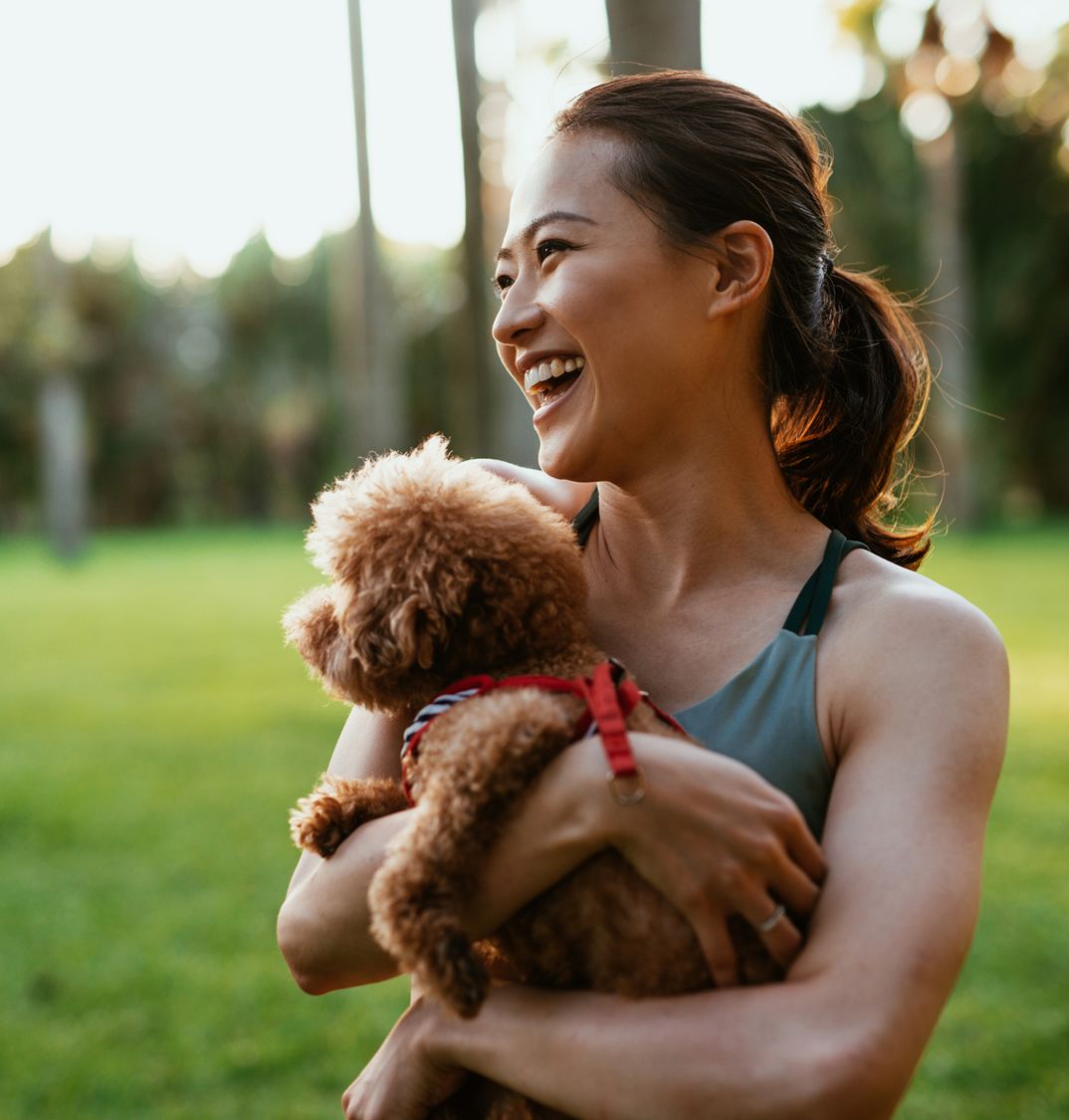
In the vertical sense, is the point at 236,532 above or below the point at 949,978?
below

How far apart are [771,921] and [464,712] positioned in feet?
1.69

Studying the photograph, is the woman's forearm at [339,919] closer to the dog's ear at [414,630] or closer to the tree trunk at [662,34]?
the dog's ear at [414,630]

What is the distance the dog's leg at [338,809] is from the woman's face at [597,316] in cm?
64

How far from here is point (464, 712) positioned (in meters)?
1.78

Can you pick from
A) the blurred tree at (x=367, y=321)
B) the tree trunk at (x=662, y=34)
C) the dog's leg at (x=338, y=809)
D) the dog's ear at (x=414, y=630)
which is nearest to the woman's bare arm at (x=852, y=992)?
the dog's leg at (x=338, y=809)

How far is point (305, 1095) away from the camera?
464 centimetres

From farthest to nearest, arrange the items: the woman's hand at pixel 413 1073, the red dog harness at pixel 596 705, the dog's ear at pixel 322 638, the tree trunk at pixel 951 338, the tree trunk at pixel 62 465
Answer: the tree trunk at pixel 62 465, the tree trunk at pixel 951 338, the dog's ear at pixel 322 638, the woman's hand at pixel 413 1073, the red dog harness at pixel 596 705

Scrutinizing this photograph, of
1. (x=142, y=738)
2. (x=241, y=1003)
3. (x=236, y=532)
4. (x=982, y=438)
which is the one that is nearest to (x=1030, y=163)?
(x=982, y=438)

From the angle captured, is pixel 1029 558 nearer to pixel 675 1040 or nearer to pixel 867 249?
pixel 867 249

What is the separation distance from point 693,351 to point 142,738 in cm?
878

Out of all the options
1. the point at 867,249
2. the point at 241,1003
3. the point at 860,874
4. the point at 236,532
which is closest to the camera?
the point at 860,874

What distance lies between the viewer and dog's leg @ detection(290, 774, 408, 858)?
6.42 ft

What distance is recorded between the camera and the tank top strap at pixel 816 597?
6.75 feet

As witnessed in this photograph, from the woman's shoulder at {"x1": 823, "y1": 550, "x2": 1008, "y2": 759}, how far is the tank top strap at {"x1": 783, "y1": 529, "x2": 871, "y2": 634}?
32 mm
